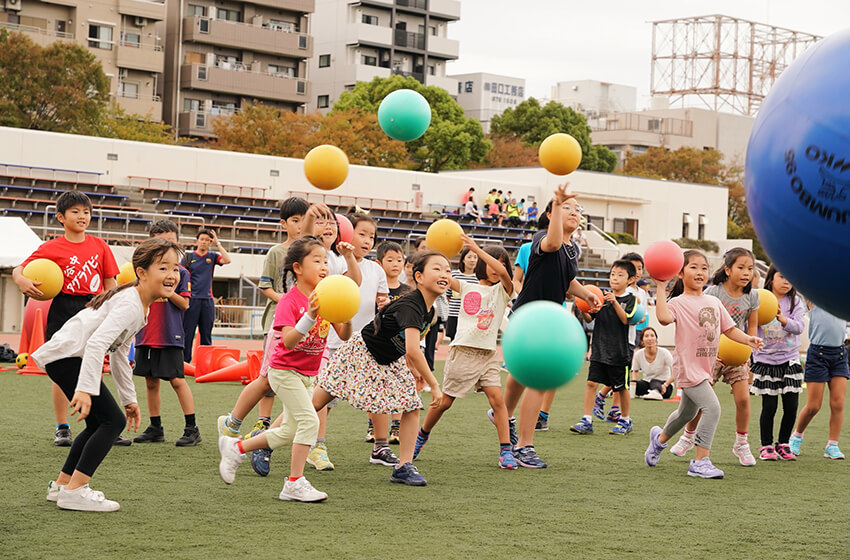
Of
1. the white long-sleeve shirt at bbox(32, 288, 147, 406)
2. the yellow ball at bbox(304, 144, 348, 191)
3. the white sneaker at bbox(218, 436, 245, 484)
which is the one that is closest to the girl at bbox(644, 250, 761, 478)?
the yellow ball at bbox(304, 144, 348, 191)

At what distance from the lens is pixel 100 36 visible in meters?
50.8

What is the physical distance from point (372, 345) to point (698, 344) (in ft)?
7.74

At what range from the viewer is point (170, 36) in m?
54.8

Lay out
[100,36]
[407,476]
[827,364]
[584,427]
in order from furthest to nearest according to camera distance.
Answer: [100,36], [584,427], [827,364], [407,476]

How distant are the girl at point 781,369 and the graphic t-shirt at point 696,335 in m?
1.24

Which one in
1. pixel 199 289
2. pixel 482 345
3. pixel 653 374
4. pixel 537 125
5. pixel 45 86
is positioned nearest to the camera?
pixel 482 345

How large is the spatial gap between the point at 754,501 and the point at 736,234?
55.4m

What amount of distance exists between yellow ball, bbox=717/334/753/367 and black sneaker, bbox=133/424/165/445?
14.2ft

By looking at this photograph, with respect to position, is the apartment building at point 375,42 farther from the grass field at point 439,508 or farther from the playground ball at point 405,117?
the grass field at point 439,508

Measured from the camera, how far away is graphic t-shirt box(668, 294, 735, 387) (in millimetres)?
7406

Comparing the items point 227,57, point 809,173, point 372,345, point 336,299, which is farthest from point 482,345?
point 227,57

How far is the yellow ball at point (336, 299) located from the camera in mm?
5449

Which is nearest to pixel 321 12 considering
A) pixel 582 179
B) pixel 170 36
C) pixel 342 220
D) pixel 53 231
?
pixel 170 36

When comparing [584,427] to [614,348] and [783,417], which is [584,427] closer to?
[614,348]
